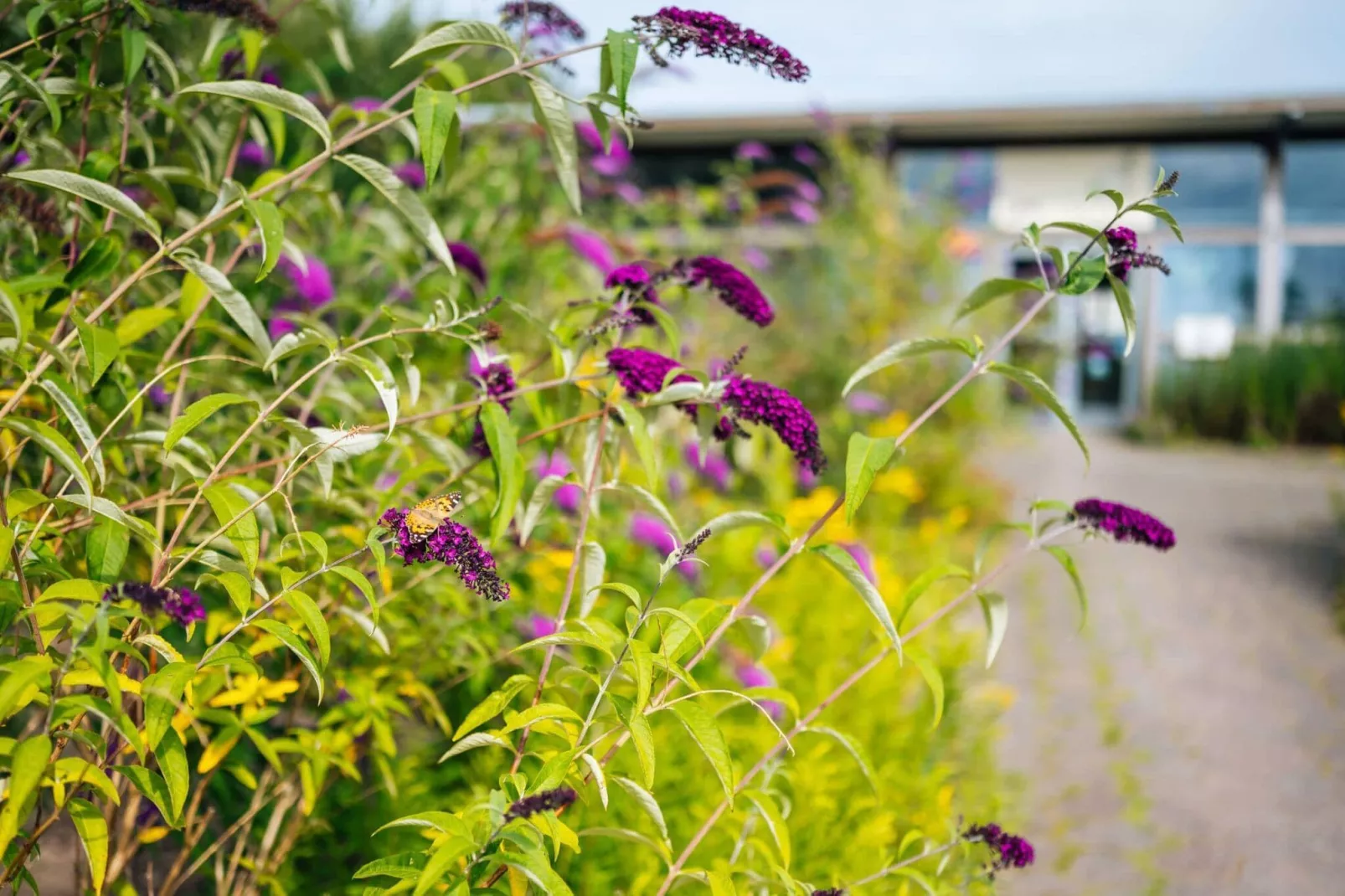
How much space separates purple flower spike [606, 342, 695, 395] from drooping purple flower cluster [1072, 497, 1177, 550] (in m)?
0.55

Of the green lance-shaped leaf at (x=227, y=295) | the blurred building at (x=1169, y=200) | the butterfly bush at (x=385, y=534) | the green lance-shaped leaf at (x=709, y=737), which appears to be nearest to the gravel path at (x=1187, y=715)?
the butterfly bush at (x=385, y=534)

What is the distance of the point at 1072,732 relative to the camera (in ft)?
10.8

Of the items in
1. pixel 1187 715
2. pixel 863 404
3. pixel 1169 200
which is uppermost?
pixel 1169 200

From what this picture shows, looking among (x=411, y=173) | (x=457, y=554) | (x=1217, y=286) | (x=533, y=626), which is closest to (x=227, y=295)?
(x=457, y=554)

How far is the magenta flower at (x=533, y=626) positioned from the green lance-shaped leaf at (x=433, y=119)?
92 cm

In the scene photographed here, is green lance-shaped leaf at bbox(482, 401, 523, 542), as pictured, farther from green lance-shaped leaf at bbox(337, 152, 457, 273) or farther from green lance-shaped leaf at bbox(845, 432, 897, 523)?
green lance-shaped leaf at bbox(845, 432, 897, 523)

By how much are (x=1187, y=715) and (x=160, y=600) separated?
11.7 feet

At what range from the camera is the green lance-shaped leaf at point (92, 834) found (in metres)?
0.97

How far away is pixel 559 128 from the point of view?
125 centimetres

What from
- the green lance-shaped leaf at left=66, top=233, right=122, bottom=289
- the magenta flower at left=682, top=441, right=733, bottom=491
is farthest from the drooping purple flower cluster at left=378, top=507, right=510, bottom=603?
the magenta flower at left=682, top=441, right=733, bottom=491

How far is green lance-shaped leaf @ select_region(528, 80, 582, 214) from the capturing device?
3.97ft

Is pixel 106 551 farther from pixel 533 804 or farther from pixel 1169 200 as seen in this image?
pixel 1169 200

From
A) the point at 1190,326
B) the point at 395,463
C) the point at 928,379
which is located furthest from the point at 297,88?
the point at 1190,326

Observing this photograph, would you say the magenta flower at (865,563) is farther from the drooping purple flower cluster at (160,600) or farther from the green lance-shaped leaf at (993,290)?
the drooping purple flower cluster at (160,600)
